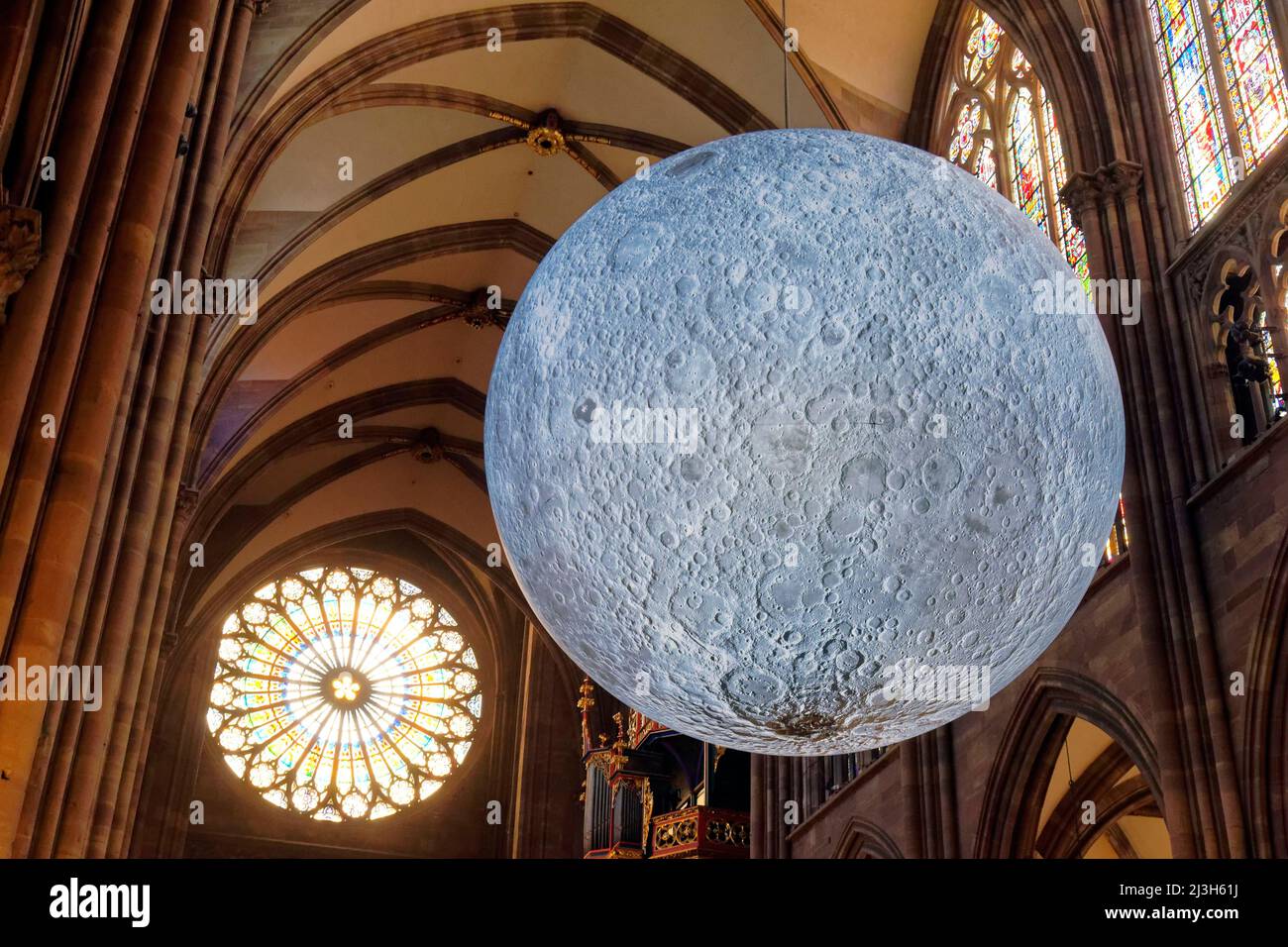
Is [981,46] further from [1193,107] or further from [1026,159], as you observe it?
[1193,107]

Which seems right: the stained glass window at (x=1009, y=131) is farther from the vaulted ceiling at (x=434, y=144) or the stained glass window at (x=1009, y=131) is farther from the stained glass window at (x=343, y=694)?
the stained glass window at (x=343, y=694)

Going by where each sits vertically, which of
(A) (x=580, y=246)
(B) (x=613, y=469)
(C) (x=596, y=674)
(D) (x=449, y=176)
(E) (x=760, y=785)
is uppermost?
(D) (x=449, y=176)

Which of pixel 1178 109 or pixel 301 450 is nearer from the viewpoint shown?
pixel 1178 109

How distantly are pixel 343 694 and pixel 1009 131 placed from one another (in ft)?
45.1

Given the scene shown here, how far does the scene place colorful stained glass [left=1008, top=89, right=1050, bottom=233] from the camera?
11500 millimetres

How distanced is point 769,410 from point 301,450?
17.0 meters

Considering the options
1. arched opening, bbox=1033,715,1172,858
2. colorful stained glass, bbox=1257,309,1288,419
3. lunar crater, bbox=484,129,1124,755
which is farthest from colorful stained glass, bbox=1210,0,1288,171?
lunar crater, bbox=484,129,1124,755

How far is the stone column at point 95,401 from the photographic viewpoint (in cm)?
536

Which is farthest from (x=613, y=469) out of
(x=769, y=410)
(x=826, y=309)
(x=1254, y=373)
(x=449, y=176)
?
(x=449, y=176)

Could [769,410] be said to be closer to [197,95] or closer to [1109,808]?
[197,95]

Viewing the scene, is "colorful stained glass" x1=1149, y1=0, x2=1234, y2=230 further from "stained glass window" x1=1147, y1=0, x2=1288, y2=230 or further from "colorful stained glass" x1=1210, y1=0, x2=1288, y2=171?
"colorful stained glass" x1=1210, y1=0, x2=1288, y2=171

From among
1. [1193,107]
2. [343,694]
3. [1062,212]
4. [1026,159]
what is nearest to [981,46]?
[1026,159]

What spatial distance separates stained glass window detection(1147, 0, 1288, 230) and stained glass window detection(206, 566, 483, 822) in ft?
51.1

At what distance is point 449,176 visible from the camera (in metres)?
15.9
